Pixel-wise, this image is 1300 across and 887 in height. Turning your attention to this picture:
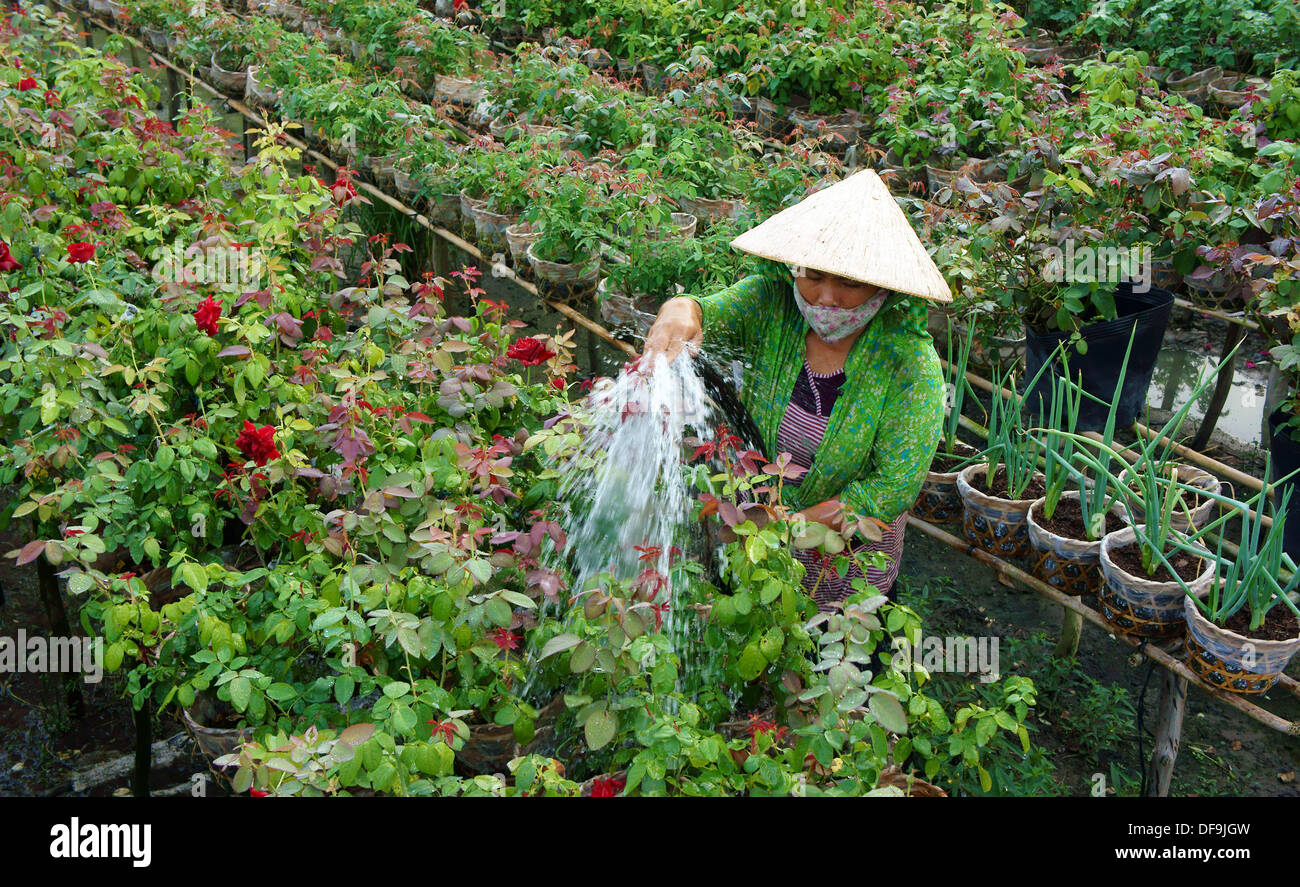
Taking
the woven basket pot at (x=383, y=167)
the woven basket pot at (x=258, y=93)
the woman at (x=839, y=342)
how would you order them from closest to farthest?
the woman at (x=839, y=342) < the woven basket pot at (x=383, y=167) < the woven basket pot at (x=258, y=93)

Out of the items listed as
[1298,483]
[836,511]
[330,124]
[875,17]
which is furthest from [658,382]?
[875,17]

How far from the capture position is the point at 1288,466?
368cm

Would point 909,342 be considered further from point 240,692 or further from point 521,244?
point 521,244

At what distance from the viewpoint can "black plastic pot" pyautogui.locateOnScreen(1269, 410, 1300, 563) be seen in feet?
11.7

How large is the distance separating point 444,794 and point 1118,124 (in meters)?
4.03

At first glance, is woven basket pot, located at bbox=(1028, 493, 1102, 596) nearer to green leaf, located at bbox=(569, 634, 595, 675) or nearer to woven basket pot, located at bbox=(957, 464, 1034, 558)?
woven basket pot, located at bbox=(957, 464, 1034, 558)

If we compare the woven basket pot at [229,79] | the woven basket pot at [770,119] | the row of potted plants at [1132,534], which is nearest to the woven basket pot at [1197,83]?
the woven basket pot at [770,119]

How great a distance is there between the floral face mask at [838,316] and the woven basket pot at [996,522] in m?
0.92

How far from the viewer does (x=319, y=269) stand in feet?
10.1

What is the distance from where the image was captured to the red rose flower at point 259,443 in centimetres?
228

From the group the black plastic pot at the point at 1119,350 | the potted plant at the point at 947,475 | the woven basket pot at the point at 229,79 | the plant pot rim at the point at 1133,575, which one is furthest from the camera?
the woven basket pot at the point at 229,79

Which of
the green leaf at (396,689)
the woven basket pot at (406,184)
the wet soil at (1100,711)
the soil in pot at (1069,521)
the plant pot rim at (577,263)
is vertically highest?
the woven basket pot at (406,184)

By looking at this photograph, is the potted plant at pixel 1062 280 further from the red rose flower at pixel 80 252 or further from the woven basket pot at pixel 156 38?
the woven basket pot at pixel 156 38

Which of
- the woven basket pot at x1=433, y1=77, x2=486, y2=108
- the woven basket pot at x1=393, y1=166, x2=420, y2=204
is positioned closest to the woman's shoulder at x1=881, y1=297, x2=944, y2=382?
the woven basket pot at x1=393, y1=166, x2=420, y2=204
